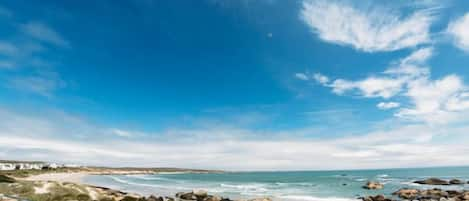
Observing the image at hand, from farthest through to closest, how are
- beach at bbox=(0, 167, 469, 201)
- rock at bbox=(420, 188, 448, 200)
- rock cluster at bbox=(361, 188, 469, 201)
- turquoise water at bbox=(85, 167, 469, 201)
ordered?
turquoise water at bbox=(85, 167, 469, 201) < rock at bbox=(420, 188, 448, 200) < rock cluster at bbox=(361, 188, 469, 201) < beach at bbox=(0, 167, 469, 201)

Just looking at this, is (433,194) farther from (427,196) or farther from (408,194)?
(408,194)

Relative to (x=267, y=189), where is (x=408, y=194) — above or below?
above

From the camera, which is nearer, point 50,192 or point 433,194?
point 50,192

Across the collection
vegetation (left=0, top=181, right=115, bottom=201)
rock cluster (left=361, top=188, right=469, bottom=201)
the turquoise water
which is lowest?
the turquoise water

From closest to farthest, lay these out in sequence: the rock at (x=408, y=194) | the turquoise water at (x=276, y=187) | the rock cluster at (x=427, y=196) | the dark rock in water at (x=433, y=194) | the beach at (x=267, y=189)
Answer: the beach at (x=267, y=189) → the rock cluster at (x=427, y=196) → the dark rock in water at (x=433, y=194) → the rock at (x=408, y=194) → the turquoise water at (x=276, y=187)

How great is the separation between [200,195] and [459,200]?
33747mm

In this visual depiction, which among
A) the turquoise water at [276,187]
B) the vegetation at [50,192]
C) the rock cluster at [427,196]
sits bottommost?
the turquoise water at [276,187]

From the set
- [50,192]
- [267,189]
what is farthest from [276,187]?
[50,192]

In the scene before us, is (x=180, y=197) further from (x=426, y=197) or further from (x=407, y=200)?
(x=426, y=197)

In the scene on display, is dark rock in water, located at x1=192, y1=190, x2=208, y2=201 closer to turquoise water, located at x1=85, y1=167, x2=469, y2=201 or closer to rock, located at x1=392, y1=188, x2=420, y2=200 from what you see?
turquoise water, located at x1=85, y1=167, x2=469, y2=201

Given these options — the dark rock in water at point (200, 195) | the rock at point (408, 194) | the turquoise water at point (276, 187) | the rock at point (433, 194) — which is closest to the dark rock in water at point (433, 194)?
the rock at point (433, 194)

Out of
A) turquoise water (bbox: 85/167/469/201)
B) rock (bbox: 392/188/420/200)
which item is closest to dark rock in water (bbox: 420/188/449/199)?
rock (bbox: 392/188/420/200)

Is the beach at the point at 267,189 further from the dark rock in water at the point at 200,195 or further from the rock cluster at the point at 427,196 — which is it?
the dark rock in water at the point at 200,195

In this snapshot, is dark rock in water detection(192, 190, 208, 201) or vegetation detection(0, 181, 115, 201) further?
dark rock in water detection(192, 190, 208, 201)
